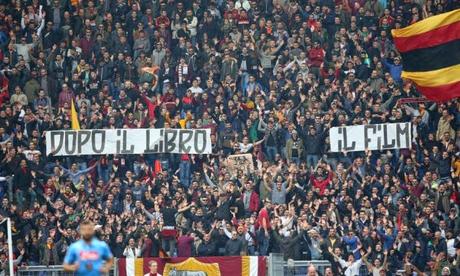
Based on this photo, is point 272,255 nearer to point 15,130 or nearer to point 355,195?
point 355,195

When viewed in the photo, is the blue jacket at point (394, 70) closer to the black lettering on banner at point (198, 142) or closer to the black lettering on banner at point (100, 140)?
the black lettering on banner at point (198, 142)

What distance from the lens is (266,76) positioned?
1624 inches

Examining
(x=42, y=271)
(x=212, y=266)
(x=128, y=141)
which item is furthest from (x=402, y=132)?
(x=42, y=271)

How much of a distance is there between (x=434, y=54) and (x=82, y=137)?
32.1 feet

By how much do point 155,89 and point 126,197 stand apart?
5489mm

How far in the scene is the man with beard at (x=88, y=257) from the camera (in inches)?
852

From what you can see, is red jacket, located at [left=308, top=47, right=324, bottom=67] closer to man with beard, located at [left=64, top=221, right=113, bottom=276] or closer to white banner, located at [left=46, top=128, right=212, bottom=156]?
white banner, located at [left=46, top=128, right=212, bottom=156]

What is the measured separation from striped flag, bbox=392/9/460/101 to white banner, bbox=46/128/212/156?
616cm

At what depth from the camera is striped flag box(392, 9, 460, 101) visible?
3488 centimetres

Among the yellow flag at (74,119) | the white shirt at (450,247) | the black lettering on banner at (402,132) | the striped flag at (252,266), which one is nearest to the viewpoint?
the striped flag at (252,266)

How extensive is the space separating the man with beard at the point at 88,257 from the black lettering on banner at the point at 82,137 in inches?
679

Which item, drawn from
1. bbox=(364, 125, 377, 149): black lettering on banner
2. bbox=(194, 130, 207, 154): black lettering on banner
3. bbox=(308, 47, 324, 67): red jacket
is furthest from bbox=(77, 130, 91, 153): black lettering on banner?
bbox=(364, 125, 377, 149): black lettering on banner

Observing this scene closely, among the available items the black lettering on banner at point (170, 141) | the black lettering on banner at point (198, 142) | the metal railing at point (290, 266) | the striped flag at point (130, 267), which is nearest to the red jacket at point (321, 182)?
the black lettering on banner at point (198, 142)

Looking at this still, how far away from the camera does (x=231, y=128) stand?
129 ft
